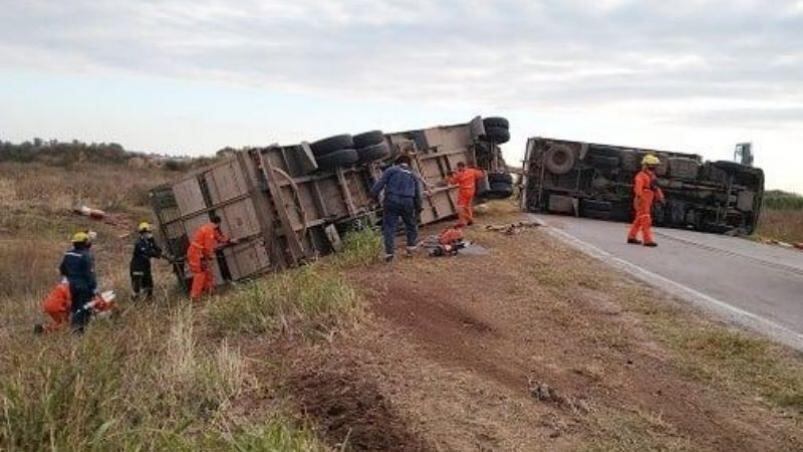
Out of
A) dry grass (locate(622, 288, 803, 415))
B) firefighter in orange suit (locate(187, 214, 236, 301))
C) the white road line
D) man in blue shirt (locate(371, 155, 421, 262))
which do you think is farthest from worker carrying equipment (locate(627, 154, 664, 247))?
firefighter in orange suit (locate(187, 214, 236, 301))

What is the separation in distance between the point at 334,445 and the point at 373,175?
1081 cm

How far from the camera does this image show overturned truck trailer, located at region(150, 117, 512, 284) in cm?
1409

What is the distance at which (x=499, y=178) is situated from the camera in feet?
64.3

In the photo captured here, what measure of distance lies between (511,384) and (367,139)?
→ 9.70 m

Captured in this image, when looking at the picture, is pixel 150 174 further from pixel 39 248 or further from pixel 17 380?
pixel 17 380

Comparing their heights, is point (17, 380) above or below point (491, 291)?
above

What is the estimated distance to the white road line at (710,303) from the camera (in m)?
8.59

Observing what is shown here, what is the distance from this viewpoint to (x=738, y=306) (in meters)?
10.1

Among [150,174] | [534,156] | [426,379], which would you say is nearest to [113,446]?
[426,379]

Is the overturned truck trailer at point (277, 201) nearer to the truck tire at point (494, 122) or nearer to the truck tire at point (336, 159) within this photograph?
the truck tire at point (336, 159)

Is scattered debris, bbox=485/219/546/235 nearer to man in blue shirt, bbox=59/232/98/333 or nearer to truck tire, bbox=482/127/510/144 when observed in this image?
truck tire, bbox=482/127/510/144

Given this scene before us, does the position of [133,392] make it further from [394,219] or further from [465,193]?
[465,193]

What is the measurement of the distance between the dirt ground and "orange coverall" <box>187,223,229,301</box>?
207 inches

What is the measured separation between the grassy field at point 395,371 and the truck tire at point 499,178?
28.4ft
